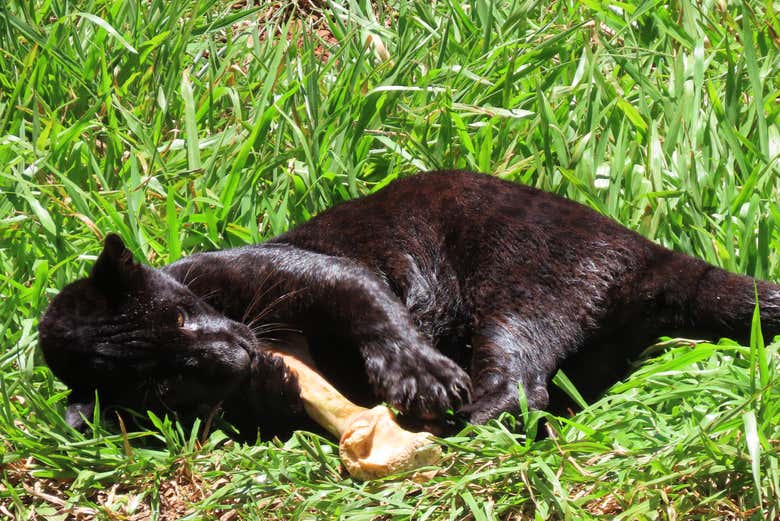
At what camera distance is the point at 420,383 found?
3.60 metres

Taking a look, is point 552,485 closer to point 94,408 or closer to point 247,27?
point 94,408

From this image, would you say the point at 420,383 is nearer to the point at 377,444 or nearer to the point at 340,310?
the point at 377,444

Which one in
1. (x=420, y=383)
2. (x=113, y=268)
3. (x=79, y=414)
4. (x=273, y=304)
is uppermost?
(x=113, y=268)

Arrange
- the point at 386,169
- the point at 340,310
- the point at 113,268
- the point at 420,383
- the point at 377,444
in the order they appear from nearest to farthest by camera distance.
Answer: the point at 377,444, the point at 420,383, the point at 113,268, the point at 340,310, the point at 386,169

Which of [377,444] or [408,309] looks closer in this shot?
[377,444]

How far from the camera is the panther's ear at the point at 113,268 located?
3691 mm

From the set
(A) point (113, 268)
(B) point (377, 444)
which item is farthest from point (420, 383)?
(A) point (113, 268)

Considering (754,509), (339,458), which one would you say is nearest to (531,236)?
(339,458)

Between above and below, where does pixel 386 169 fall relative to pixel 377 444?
above

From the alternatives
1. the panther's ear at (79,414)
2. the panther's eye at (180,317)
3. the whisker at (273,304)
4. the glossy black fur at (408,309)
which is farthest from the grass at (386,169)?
the whisker at (273,304)

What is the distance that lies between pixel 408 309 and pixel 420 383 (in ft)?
1.69

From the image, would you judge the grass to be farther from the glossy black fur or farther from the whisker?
the whisker

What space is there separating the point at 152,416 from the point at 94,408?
0.71ft

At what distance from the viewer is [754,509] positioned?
2.89 meters
